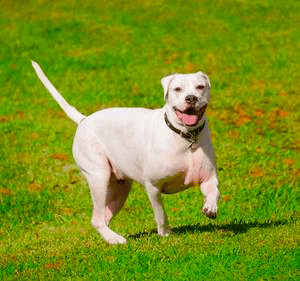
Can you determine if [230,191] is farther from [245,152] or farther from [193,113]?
[193,113]

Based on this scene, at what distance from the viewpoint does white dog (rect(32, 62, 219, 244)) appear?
6164mm

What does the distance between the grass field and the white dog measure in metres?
0.40

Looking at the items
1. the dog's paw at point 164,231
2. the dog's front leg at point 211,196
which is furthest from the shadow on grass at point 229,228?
the dog's front leg at point 211,196

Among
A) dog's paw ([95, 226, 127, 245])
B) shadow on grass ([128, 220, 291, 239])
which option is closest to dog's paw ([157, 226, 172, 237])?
shadow on grass ([128, 220, 291, 239])

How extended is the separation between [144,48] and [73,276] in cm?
1157

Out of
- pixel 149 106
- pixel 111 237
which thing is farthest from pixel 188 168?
pixel 149 106

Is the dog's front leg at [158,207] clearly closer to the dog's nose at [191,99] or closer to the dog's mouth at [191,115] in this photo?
the dog's mouth at [191,115]

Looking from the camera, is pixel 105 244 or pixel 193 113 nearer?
pixel 193 113

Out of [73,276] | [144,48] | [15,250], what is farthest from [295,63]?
[73,276]

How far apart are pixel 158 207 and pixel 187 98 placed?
45.3 inches

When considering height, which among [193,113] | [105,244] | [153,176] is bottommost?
[105,244]

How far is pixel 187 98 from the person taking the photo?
595cm

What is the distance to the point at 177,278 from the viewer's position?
213 inches

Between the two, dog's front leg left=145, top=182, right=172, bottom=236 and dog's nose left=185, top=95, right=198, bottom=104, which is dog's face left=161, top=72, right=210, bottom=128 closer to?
dog's nose left=185, top=95, right=198, bottom=104
